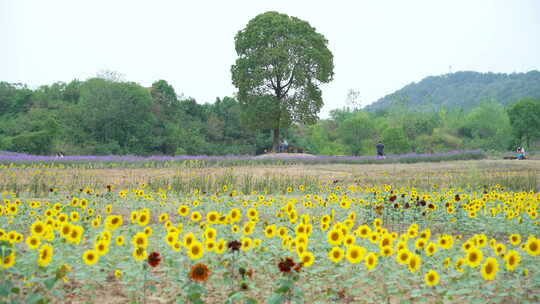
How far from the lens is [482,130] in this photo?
6400 centimetres

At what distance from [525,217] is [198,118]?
40.6 metres

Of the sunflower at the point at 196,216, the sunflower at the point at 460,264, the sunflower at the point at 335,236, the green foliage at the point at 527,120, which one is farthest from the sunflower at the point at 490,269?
the green foliage at the point at 527,120

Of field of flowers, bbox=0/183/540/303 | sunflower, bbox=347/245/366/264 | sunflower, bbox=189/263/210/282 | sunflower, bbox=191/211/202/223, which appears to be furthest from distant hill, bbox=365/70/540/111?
sunflower, bbox=189/263/210/282

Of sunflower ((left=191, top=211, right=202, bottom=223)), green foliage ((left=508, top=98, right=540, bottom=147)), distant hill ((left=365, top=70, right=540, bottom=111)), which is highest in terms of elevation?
distant hill ((left=365, top=70, right=540, bottom=111))

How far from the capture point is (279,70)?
30438 millimetres

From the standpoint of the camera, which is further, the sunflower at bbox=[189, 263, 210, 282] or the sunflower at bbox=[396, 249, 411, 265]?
the sunflower at bbox=[396, 249, 411, 265]

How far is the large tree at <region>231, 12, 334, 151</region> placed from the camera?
30.7m

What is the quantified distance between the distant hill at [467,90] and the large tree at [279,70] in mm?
57711

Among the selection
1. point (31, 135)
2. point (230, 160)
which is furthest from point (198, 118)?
point (230, 160)

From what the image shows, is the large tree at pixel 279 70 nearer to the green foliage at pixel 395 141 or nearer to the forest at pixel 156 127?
the forest at pixel 156 127

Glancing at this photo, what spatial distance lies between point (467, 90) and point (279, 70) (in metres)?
93.2

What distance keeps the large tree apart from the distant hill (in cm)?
5771

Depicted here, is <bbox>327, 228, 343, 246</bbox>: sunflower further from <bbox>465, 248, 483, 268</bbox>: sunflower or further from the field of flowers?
<bbox>465, 248, 483, 268</bbox>: sunflower

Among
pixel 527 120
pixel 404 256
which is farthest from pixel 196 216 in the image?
pixel 527 120
